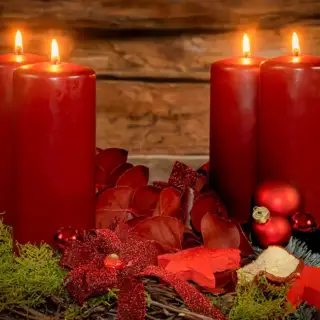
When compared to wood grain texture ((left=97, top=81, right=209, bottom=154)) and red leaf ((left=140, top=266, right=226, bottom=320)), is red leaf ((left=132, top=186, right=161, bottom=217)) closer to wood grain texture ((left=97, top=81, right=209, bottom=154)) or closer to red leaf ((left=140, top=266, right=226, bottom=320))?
red leaf ((left=140, top=266, right=226, bottom=320))

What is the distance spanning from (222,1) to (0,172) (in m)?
0.66

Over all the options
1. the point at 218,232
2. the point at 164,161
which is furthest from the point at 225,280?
the point at 164,161

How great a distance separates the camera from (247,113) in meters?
1.19

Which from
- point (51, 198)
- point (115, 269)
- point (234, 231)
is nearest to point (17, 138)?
point (51, 198)

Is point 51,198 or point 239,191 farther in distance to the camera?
point 239,191

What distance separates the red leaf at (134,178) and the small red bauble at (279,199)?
27cm

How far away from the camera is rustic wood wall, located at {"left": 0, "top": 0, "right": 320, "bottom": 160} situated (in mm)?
Result: 1542

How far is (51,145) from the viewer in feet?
3.20

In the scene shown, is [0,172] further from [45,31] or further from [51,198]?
[45,31]

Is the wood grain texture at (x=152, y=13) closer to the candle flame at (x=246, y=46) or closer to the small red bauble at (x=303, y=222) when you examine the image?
the candle flame at (x=246, y=46)

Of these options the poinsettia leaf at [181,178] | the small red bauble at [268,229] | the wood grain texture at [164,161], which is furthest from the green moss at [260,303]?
the wood grain texture at [164,161]

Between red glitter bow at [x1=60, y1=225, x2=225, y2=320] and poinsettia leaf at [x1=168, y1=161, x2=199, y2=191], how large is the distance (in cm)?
25

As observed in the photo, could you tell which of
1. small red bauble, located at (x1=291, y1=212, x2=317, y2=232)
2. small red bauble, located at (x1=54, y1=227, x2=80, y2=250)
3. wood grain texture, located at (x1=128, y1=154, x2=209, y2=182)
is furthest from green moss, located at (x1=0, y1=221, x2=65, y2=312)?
wood grain texture, located at (x1=128, y1=154, x2=209, y2=182)

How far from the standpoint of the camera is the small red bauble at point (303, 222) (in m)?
1.04
